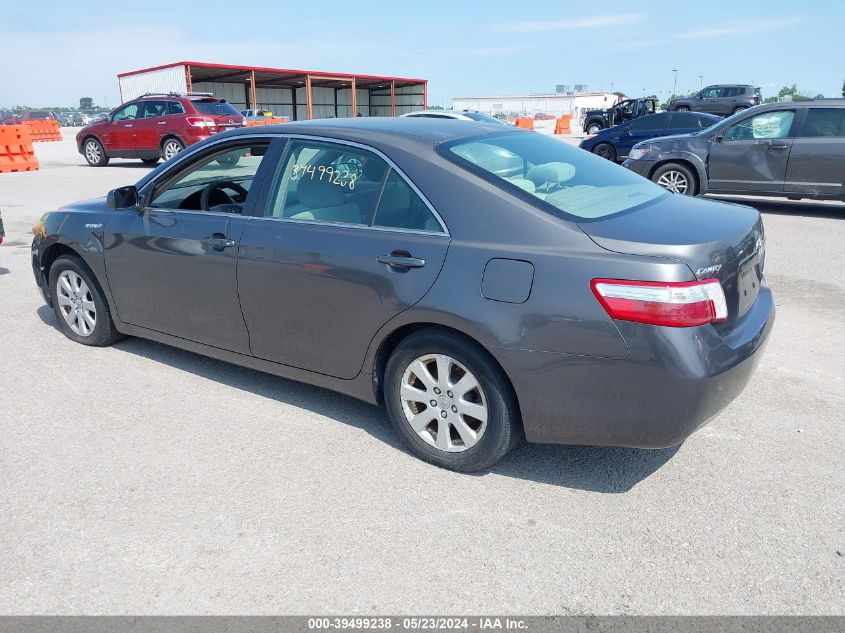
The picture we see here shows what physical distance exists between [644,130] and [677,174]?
6711mm

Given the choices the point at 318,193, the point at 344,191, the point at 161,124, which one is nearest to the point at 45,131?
the point at 161,124

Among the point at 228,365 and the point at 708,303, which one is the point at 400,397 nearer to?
the point at 708,303

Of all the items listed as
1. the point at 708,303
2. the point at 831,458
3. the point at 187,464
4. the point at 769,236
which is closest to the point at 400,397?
the point at 187,464

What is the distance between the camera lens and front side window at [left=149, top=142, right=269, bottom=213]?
4.25 metres

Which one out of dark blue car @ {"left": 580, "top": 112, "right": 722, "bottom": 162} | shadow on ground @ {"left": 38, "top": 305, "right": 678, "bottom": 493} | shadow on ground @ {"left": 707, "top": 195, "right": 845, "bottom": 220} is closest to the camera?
shadow on ground @ {"left": 38, "top": 305, "right": 678, "bottom": 493}

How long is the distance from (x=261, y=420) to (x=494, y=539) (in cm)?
165

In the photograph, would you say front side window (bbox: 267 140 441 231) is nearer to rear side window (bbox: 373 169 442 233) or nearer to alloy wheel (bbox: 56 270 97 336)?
rear side window (bbox: 373 169 442 233)

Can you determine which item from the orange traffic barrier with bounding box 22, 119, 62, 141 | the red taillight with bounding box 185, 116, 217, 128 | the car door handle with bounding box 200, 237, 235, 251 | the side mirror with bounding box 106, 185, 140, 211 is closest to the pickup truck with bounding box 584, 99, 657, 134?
the red taillight with bounding box 185, 116, 217, 128

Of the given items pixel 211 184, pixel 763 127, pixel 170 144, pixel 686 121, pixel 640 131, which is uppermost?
pixel 211 184

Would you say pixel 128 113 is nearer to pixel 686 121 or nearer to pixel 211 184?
pixel 686 121

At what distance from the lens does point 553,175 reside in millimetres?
3586

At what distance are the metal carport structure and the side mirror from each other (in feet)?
104

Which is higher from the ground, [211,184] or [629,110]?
[211,184]

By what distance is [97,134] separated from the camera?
19.4 m
